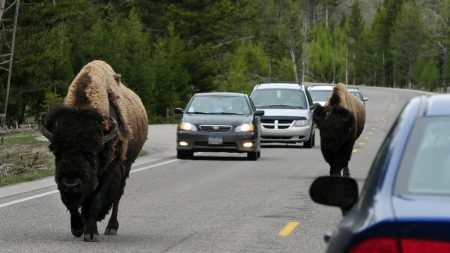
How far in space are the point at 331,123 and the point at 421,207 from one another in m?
16.5

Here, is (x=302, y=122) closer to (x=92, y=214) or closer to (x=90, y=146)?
(x=92, y=214)

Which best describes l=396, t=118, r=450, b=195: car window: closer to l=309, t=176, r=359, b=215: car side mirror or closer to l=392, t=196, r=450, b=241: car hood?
l=392, t=196, r=450, b=241: car hood

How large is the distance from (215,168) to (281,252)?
12768mm

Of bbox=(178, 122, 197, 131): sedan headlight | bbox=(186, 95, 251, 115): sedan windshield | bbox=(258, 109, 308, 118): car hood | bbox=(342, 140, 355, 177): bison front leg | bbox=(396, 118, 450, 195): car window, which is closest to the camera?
bbox=(396, 118, 450, 195): car window

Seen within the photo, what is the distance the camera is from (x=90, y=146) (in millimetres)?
11445

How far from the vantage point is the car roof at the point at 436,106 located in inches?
185

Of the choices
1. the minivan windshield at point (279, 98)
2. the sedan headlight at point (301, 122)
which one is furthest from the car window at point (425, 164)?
the minivan windshield at point (279, 98)

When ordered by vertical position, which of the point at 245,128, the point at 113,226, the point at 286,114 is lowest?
the point at 286,114

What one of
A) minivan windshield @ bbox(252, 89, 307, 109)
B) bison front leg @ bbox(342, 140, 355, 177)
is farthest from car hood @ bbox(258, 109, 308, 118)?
bison front leg @ bbox(342, 140, 355, 177)

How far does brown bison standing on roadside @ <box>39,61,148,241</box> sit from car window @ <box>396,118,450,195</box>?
688 cm

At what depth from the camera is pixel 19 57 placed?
168ft

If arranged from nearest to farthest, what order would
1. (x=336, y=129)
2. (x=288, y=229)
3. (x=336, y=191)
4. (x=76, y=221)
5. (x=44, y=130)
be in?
1. (x=336, y=191)
2. (x=44, y=130)
3. (x=76, y=221)
4. (x=288, y=229)
5. (x=336, y=129)

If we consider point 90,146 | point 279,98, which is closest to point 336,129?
point 90,146

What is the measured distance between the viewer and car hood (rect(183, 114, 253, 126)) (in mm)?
27172
